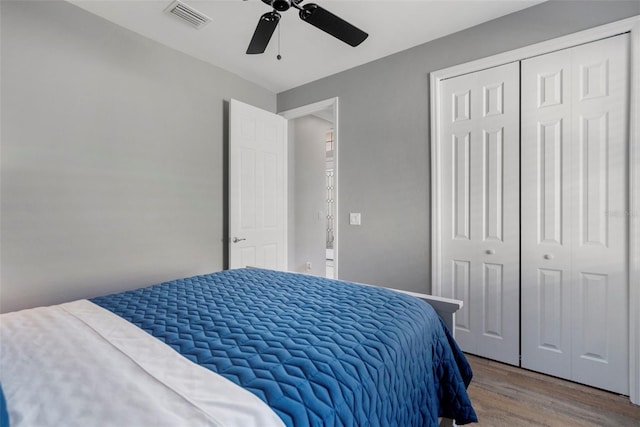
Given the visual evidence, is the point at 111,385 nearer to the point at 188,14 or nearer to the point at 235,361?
the point at 235,361

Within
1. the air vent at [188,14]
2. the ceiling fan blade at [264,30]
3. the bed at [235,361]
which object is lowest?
the bed at [235,361]

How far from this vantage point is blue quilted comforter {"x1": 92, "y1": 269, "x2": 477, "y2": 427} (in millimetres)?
758

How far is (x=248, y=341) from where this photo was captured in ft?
3.09

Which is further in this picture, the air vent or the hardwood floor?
the air vent

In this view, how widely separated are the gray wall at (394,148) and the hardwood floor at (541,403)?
0.82 metres

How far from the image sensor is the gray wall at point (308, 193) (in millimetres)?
4031

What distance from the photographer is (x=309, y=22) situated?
1.65 m

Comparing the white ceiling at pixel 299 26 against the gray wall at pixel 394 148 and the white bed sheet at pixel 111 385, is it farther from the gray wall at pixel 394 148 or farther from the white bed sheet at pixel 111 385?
the white bed sheet at pixel 111 385

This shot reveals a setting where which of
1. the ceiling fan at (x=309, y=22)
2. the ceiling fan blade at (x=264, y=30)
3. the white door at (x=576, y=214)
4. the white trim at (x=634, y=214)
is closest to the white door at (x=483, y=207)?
the white door at (x=576, y=214)

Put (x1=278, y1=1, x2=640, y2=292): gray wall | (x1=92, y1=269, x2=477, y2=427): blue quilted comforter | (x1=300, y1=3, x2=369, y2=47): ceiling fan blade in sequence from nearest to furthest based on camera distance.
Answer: (x1=92, y1=269, x2=477, y2=427): blue quilted comforter → (x1=300, y1=3, x2=369, y2=47): ceiling fan blade → (x1=278, y1=1, x2=640, y2=292): gray wall

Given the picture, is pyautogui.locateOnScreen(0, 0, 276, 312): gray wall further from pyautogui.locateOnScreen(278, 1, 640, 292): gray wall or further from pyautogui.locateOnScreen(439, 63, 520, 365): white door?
pyautogui.locateOnScreen(439, 63, 520, 365): white door

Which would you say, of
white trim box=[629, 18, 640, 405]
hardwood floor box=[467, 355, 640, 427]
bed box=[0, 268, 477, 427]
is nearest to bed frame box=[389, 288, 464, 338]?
bed box=[0, 268, 477, 427]

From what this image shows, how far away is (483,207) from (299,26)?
200cm

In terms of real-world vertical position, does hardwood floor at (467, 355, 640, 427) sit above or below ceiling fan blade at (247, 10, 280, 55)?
below
